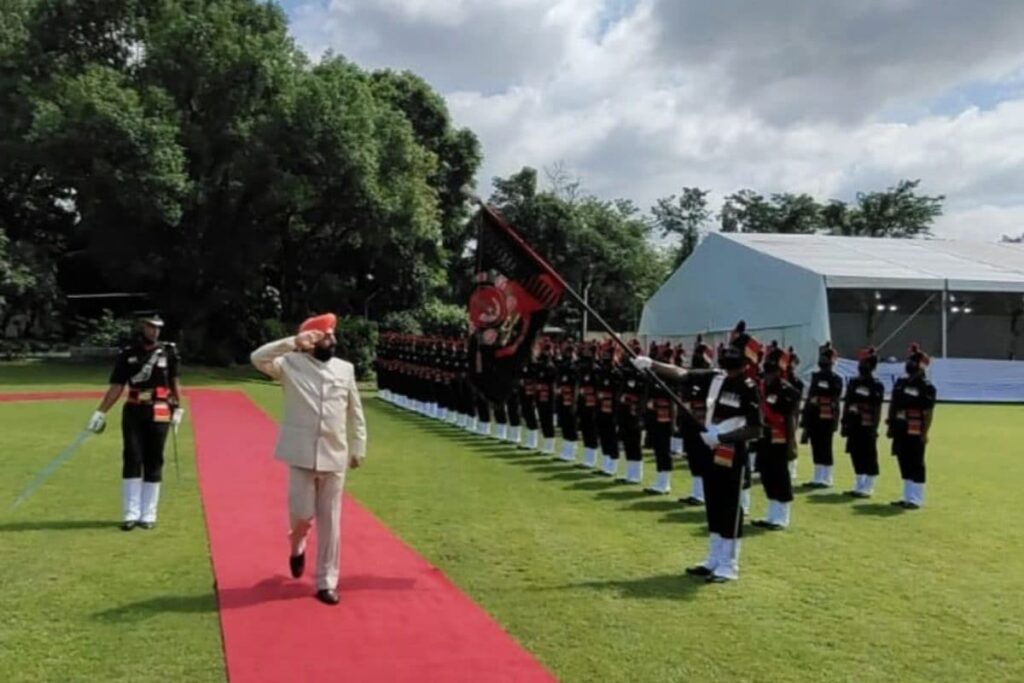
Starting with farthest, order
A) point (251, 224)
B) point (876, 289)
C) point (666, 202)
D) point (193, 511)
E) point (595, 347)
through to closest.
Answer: point (666, 202) < point (251, 224) < point (876, 289) < point (595, 347) < point (193, 511)

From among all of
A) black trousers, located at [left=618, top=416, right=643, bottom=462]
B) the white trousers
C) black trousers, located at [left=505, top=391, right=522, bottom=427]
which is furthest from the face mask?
black trousers, located at [left=505, top=391, right=522, bottom=427]

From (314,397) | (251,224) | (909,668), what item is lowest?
(909,668)

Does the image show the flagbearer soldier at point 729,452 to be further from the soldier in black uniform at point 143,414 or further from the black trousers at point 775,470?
the soldier in black uniform at point 143,414

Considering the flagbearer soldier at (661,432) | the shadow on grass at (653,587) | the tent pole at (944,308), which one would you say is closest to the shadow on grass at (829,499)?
the flagbearer soldier at (661,432)

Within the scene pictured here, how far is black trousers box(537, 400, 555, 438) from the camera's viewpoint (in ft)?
48.9

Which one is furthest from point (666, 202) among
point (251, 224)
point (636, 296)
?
point (251, 224)

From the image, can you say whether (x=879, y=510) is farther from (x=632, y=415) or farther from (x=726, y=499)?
(x=726, y=499)

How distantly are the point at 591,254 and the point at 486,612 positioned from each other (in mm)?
44512

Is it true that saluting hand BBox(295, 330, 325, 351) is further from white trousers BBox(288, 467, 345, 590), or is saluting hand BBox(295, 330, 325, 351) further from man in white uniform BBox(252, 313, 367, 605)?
white trousers BBox(288, 467, 345, 590)

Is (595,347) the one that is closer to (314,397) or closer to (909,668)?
(314,397)

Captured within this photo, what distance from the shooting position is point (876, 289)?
97.0 feet

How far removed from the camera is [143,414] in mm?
8641

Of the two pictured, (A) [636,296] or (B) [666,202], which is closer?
(A) [636,296]

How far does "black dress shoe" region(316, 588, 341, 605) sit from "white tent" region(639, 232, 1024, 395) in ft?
81.1
